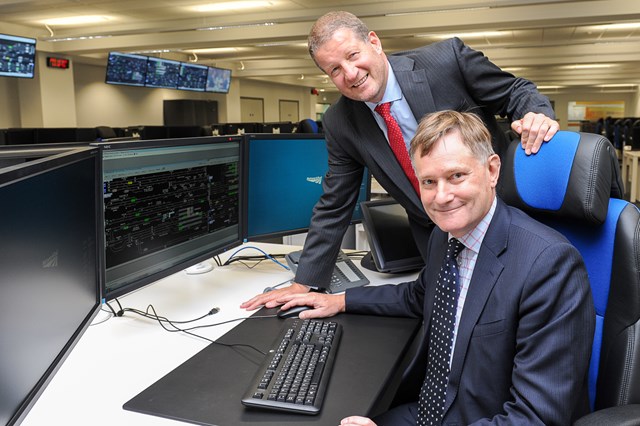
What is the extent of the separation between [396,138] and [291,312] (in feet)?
1.97

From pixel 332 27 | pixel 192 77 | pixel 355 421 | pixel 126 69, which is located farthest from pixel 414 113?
pixel 192 77

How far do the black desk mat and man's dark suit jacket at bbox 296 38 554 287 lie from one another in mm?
342

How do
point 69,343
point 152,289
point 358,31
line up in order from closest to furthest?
point 69,343
point 358,31
point 152,289

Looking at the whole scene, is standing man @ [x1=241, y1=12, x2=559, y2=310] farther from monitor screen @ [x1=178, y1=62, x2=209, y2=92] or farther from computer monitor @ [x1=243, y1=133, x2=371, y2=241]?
monitor screen @ [x1=178, y1=62, x2=209, y2=92]

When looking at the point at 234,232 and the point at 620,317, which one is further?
the point at 234,232

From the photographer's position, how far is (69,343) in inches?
35.9

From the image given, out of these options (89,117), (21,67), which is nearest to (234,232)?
(21,67)

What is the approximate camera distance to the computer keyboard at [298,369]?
997mm

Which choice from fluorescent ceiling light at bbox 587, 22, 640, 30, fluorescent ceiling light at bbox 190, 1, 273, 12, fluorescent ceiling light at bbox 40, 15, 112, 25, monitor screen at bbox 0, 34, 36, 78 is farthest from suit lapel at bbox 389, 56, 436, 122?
fluorescent ceiling light at bbox 587, 22, 640, 30

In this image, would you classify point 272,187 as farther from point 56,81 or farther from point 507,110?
point 56,81

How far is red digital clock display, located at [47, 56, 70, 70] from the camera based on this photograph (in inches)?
360

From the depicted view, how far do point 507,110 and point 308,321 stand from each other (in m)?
0.84

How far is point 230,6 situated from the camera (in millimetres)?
6945

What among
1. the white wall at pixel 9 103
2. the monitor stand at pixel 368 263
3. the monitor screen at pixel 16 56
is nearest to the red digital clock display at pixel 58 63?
the white wall at pixel 9 103
